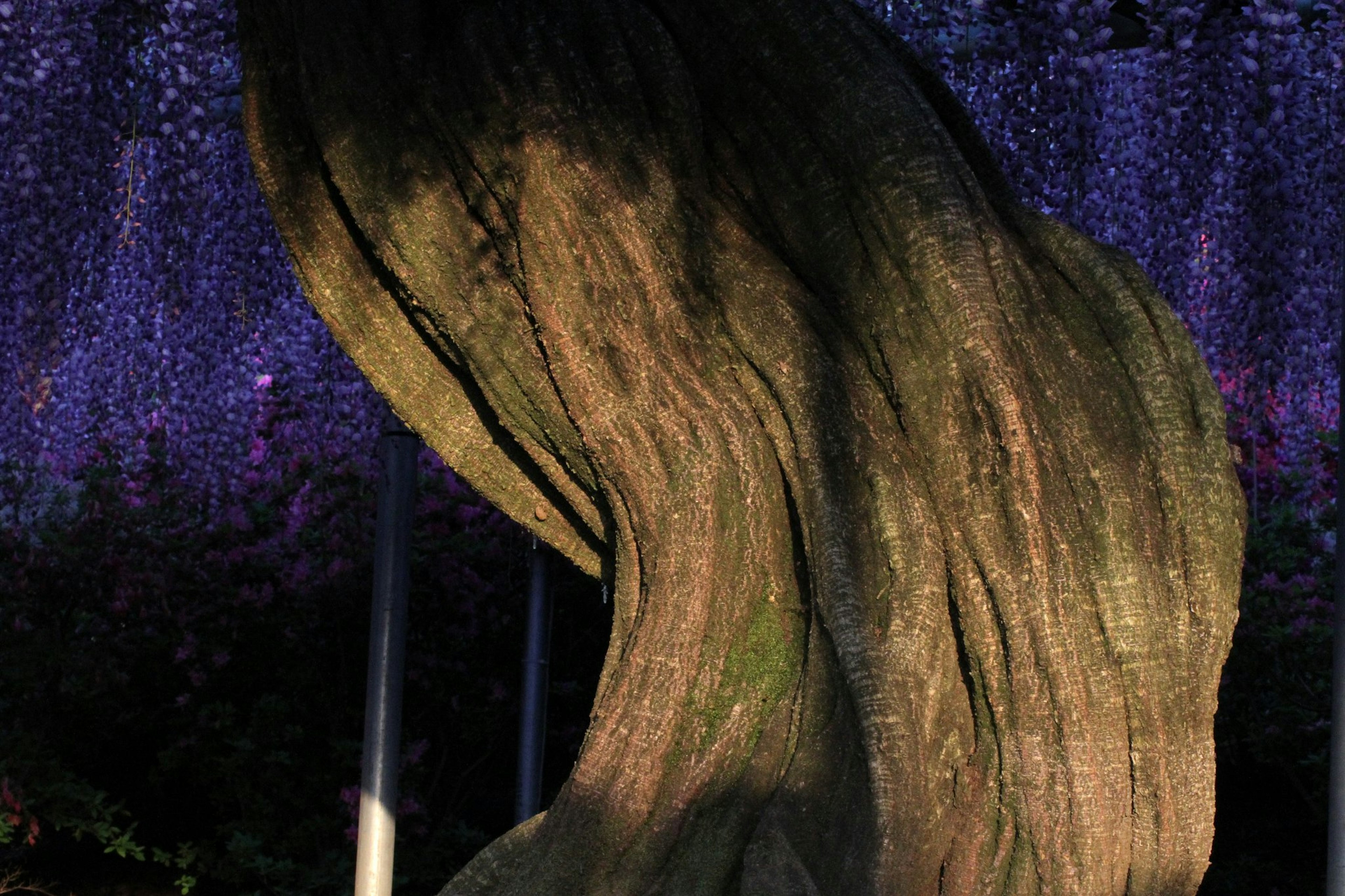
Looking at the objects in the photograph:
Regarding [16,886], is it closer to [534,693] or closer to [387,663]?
[387,663]

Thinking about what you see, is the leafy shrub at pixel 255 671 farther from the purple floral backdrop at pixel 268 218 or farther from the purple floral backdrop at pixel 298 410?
the purple floral backdrop at pixel 268 218

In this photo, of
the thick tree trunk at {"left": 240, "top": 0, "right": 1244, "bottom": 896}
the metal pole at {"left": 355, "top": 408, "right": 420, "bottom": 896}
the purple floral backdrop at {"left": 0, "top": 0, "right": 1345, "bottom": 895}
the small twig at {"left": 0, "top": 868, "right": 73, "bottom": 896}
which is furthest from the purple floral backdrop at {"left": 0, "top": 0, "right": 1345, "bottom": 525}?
the thick tree trunk at {"left": 240, "top": 0, "right": 1244, "bottom": 896}

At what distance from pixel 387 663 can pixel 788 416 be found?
2177mm

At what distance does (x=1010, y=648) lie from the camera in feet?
6.32

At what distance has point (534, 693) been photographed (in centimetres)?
423

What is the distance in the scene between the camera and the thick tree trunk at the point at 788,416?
6.35 ft

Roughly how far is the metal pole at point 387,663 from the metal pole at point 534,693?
0.39m

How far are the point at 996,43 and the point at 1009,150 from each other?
306 millimetres

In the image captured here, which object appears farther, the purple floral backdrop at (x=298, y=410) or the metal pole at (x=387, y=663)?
the purple floral backdrop at (x=298, y=410)

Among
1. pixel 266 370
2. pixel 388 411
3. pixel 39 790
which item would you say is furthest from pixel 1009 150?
pixel 39 790

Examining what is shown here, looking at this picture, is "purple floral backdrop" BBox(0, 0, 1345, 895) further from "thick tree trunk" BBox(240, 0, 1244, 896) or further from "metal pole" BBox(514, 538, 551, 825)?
"thick tree trunk" BBox(240, 0, 1244, 896)

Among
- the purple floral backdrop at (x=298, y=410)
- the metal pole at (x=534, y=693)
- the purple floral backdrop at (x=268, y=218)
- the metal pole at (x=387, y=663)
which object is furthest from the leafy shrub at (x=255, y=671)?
the metal pole at (x=387, y=663)

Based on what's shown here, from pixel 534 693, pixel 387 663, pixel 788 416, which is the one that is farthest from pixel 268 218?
pixel 788 416

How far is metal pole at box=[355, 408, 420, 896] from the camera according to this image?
153 inches
